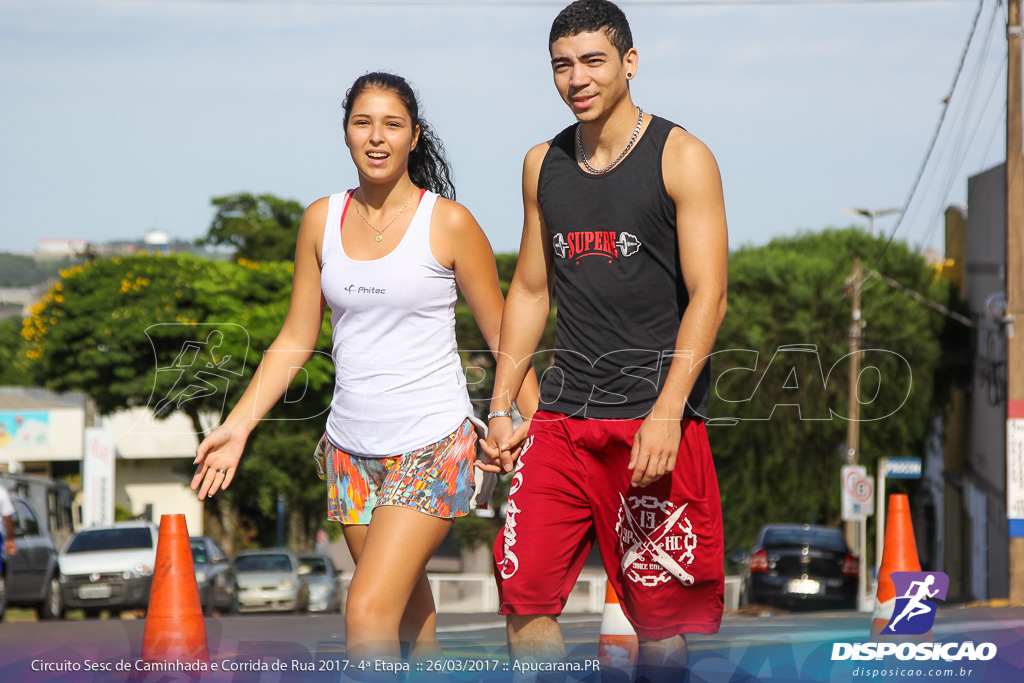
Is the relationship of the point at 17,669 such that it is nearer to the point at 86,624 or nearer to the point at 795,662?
the point at 795,662

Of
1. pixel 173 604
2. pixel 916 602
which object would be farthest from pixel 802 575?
pixel 173 604

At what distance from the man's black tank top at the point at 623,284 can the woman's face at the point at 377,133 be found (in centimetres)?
77

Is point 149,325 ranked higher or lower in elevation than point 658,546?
higher

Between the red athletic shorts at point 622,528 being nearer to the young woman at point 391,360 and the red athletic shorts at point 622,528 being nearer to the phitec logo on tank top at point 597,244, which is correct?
the young woman at point 391,360

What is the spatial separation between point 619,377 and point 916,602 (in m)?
4.48

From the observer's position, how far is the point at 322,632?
12.1 metres

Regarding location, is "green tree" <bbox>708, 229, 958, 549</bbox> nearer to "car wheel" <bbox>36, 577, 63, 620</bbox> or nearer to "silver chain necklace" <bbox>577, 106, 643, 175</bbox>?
"car wheel" <bbox>36, 577, 63, 620</bbox>

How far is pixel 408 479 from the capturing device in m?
4.21

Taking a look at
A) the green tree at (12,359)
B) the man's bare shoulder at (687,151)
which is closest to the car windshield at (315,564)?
the man's bare shoulder at (687,151)

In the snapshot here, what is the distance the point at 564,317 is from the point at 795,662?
6.66 feet

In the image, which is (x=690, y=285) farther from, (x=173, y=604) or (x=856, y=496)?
(x=856, y=496)

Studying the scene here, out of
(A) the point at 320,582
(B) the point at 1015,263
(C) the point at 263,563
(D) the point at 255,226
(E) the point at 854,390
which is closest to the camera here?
(B) the point at 1015,263

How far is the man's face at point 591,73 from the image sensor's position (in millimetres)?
3965

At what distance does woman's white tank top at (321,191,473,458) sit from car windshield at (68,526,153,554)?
15035 mm
